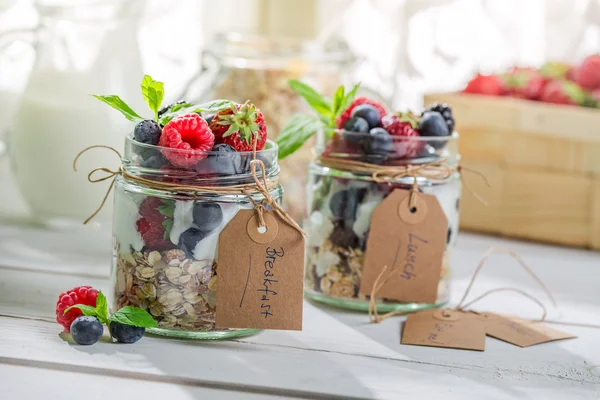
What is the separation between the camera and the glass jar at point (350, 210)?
99 centimetres

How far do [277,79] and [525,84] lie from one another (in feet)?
1.62

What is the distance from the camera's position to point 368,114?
3.22 feet

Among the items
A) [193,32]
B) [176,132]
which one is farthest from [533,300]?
[193,32]

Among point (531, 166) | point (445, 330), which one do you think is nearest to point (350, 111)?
point (445, 330)

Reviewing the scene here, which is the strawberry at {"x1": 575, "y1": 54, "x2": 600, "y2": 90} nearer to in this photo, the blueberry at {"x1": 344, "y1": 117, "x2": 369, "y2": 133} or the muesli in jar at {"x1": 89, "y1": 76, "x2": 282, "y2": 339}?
the blueberry at {"x1": 344, "y1": 117, "x2": 369, "y2": 133}

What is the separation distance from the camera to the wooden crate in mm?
1403

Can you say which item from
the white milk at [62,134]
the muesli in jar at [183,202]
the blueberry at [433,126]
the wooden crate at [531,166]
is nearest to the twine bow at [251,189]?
the muesli in jar at [183,202]

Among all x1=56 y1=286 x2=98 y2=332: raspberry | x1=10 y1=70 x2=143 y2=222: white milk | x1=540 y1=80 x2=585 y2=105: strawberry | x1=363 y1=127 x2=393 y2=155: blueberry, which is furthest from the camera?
x1=540 y1=80 x2=585 y2=105: strawberry

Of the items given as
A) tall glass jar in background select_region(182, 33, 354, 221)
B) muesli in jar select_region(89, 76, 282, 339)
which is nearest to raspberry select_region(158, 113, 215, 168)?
muesli in jar select_region(89, 76, 282, 339)

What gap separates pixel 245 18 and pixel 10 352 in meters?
1.36

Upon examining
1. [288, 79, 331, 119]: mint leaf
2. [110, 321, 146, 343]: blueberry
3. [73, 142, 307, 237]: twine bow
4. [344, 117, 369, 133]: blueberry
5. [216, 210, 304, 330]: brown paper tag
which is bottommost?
[110, 321, 146, 343]: blueberry

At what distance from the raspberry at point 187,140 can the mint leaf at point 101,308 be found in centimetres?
16

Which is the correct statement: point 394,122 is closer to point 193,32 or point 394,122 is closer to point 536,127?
point 536,127

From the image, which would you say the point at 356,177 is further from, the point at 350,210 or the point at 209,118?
the point at 209,118
